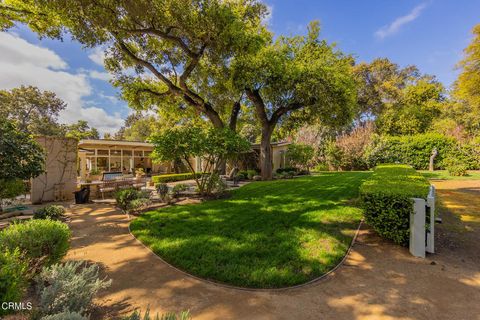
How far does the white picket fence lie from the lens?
4098 millimetres

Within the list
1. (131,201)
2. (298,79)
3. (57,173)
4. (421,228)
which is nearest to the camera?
(421,228)

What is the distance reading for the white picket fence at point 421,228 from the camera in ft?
13.4

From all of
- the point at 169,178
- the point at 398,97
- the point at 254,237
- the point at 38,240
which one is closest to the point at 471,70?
the point at 398,97

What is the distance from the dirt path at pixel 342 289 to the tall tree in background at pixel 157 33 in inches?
296

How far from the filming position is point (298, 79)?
12680mm

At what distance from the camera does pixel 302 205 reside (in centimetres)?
722

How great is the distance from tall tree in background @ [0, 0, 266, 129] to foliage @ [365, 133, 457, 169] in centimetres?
1383

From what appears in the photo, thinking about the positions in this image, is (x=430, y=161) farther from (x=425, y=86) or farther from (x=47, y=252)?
(x=47, y=252)

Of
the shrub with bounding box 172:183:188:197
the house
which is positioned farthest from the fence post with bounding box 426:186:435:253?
the house

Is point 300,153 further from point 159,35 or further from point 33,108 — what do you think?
point 33,108

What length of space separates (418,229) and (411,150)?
825 inches

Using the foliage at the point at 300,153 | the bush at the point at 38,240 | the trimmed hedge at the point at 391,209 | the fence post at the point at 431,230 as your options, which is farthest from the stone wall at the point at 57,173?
the foliage at the point at 300,153

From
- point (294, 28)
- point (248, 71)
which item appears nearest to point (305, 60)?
point (294, 28)

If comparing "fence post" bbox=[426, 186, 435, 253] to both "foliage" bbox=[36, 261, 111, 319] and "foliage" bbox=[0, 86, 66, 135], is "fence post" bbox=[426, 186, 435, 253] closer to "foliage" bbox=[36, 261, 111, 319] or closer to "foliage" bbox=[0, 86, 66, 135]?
"foliage" bbox=[36, 261, 111, 319]
